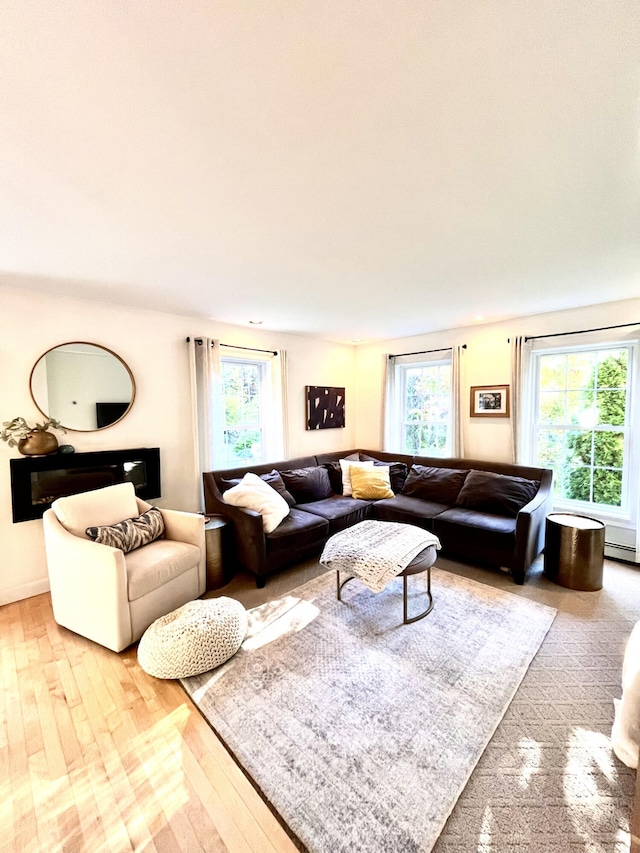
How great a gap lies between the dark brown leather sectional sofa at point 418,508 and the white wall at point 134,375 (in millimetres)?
494

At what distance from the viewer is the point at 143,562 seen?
2312 millimetres

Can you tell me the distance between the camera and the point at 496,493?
341 cm

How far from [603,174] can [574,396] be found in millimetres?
2778

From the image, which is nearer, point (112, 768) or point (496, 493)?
point (112, 768)

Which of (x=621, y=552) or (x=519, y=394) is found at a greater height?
(x=519, y=394)

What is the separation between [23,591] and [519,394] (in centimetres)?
502

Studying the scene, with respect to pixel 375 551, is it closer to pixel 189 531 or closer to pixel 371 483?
pixel 189 531

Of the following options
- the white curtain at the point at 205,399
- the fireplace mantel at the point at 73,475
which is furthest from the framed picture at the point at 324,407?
the fireplace mantel at the point at 73,475

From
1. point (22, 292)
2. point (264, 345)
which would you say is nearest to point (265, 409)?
point (264, 345)

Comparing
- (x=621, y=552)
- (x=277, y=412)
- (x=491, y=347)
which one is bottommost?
(x=621, y=552)

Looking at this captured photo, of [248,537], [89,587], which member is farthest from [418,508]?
[89,587]

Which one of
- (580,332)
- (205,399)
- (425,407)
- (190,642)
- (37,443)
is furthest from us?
(425,407)

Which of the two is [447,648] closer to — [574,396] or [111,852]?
[111,852]

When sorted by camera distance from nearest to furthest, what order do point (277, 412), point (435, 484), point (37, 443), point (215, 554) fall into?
1. point (37, 443)
2. point (215, 554)
3. point (435, 484)
4. point (277, 412)
